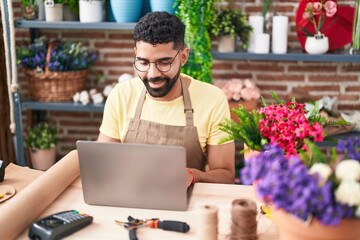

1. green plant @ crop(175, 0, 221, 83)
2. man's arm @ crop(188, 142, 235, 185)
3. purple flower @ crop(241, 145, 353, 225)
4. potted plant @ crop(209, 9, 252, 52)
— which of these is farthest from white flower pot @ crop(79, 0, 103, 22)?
purple flower @ crop(241, 145, 353, 225)

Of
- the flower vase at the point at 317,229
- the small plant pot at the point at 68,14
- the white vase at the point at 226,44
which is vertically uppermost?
the small plant pot at the point at 68,14

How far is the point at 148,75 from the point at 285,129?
0.74 meters

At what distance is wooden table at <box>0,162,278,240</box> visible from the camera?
1428 mm

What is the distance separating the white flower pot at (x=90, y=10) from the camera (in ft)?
11.1

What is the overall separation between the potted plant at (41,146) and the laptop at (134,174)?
2.11 meters

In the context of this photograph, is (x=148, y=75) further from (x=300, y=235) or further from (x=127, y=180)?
(x=300, y=235)

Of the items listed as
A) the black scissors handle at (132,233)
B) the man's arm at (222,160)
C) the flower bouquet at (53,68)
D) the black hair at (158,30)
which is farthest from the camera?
the flower bouquet at (53,68)

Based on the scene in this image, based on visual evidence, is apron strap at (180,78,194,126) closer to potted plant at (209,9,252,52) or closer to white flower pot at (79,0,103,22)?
potted plant at (209,9,252,52)

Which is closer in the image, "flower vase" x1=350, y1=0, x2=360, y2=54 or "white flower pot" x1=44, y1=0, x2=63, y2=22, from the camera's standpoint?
"flower vase" x1=350, y1=0, x2=360, y2=54

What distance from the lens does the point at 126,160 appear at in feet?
4.92

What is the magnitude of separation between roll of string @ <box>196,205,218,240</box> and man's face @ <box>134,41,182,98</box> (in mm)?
842

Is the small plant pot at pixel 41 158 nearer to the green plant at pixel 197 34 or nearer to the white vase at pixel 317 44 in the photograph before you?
the green plant at pixel 197 34

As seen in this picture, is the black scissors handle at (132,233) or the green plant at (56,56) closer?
the black scissors handle at (132,233)

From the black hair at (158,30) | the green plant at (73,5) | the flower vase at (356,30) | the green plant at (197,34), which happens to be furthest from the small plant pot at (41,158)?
the flower vase at (356,30)
